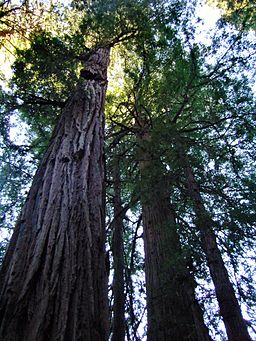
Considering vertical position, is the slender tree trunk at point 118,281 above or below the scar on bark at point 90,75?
below

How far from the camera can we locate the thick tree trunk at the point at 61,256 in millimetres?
1340

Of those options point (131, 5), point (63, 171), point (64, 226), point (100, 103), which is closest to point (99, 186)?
point (63, 171)

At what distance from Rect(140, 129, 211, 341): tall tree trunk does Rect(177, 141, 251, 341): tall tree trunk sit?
0.34 m

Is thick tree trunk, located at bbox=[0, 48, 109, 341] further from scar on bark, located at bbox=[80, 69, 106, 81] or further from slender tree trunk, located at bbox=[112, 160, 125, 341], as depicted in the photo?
slender tree trunk, located at bbox=[112, 160, 125, 341]

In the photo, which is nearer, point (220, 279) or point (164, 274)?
point (220, 279)

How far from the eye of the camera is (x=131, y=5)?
15.5 feet

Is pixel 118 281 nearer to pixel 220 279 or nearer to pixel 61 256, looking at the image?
pixel 220 279

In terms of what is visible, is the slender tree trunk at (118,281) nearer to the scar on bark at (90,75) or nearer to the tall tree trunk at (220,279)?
the tall tree trunk at (220,279)

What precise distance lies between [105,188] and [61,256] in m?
0.90

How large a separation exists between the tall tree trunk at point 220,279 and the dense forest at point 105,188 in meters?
0.01

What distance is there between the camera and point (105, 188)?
2436 mm

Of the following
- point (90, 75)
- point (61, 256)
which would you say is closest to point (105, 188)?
point (61, 256)

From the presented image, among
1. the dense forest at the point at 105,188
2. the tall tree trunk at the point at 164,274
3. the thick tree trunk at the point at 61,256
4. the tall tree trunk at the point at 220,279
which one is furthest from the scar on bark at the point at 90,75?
the tall tree trunk at the point at 220,279

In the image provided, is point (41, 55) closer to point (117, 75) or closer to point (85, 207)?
point (85, 207)
